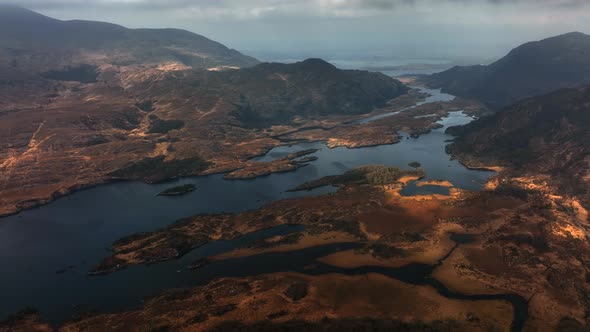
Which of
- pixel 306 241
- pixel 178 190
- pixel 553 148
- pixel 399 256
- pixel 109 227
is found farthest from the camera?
pixel 553 148

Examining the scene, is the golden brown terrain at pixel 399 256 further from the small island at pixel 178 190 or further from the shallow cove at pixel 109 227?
the small island at pixel 178 190

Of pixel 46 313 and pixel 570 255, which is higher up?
pixel 570 255

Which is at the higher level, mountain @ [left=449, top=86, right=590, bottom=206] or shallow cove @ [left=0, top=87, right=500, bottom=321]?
mountain @ [left=449, top=86, right=590, bottom=206]

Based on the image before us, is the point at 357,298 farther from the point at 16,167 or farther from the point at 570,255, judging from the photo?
the point at 16,167

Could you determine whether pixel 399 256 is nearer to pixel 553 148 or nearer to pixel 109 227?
pixel 109 227

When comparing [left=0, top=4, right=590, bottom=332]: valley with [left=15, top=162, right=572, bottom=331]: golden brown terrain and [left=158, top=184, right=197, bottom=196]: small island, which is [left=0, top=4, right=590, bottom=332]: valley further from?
[left=158, top=184, right=197, bottom=196]: small island

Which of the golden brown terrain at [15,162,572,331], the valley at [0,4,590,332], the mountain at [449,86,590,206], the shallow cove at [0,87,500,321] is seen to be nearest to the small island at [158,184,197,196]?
the valley at [0,4,590,332]

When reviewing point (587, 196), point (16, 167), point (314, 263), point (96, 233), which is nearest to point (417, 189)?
point (587, 196)

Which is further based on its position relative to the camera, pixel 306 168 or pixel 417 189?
pixel 306 168

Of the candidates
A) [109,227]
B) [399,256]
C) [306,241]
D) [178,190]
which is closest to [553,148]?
[399,256]
